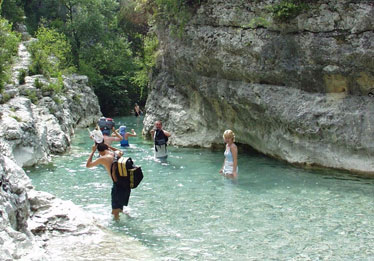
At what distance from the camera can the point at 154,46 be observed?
2155 centimetres

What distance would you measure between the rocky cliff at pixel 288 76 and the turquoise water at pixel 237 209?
3.08 feet

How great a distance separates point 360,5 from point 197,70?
6839mm

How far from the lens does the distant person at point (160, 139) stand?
14.4 m

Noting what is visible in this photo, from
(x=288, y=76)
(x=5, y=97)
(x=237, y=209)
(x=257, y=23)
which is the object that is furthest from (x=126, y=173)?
(x=5, y=97)

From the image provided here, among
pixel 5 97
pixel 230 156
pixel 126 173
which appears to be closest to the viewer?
pixel 126 173

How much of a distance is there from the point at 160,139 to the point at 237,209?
5.93m

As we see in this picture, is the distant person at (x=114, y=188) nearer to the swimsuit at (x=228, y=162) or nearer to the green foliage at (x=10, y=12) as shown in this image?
the swimsuit at (x=228, y=162)

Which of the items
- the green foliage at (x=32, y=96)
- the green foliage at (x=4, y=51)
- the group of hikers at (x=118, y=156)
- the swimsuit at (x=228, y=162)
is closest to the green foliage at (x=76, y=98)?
the green foliage at (x=4, y=51)

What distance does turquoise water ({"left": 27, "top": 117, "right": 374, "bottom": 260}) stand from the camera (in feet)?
22.7

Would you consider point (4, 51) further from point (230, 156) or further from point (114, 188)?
point (114, 188)

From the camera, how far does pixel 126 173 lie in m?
8.09

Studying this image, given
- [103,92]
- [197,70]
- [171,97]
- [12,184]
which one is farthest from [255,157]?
[103,92]

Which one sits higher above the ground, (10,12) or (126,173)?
(10,12)

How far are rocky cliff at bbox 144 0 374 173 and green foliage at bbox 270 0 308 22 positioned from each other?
83 mm
